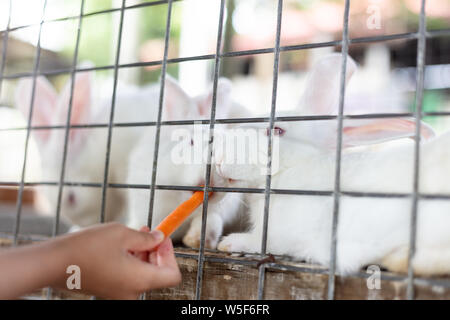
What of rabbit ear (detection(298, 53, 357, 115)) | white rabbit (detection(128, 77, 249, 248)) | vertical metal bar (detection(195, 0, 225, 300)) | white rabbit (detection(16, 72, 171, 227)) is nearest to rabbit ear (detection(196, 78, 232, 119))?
white rabbit (detection(128, 77, 249, 248))

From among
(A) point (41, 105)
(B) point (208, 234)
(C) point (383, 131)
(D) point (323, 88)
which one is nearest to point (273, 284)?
(B) point (208, 234)

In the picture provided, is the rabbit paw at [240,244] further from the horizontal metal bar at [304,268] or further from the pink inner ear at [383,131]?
the pink inner ear at [383,131]

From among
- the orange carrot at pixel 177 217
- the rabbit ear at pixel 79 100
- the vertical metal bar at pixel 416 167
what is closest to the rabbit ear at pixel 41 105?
the rabbit ear at pixel 79 100

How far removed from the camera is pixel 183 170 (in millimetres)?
1379

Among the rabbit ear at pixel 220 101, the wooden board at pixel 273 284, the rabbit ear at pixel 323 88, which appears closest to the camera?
the wooden board at pixel 273 284

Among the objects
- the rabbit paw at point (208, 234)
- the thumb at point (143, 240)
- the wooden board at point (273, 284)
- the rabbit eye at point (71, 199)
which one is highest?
the rabbit eye at point (71, 199)

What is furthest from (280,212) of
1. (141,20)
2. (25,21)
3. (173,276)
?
(141,20)

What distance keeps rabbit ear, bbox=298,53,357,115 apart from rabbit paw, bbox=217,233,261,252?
1.31 ft

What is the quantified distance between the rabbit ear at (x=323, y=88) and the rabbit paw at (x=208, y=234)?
0.39 metres

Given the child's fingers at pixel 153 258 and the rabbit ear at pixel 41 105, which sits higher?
the rabbit ear at pixel 41 105

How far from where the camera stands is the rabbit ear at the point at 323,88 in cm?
125

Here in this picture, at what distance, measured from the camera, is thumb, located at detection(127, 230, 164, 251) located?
83cm

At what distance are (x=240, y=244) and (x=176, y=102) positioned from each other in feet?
1.85
